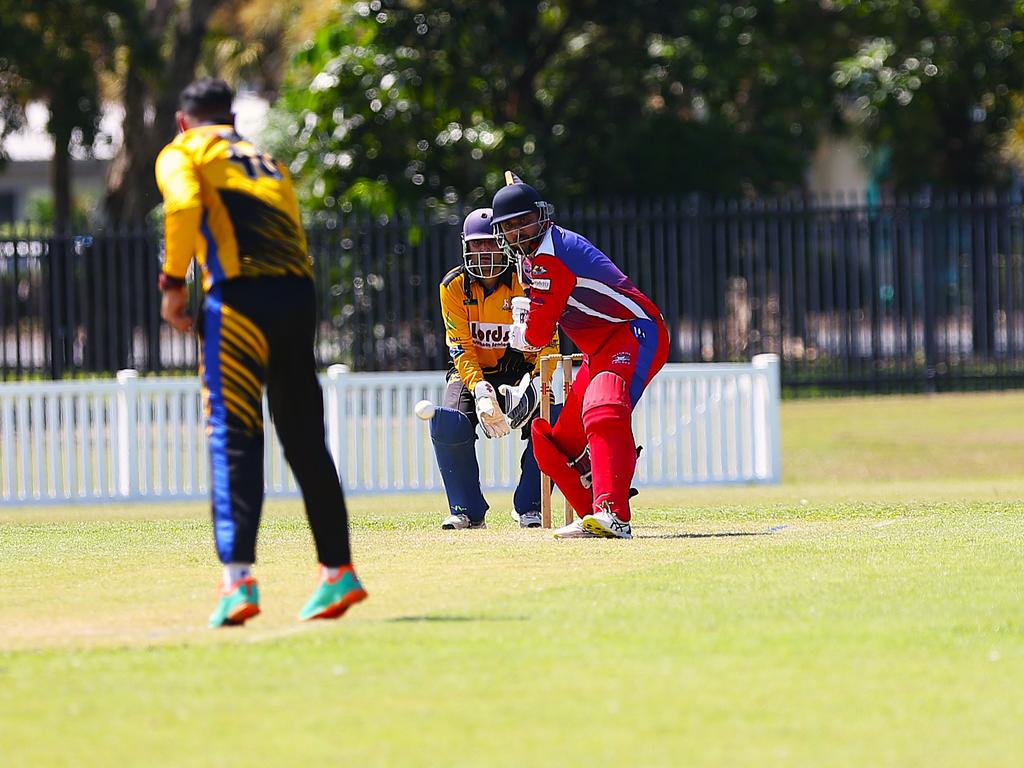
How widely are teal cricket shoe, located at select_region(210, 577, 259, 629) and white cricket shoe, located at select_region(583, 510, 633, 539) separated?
2.87 m

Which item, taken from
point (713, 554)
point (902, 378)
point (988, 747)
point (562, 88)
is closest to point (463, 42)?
point (562, 88)

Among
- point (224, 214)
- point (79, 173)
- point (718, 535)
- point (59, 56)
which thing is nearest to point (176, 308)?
point (224, 214)

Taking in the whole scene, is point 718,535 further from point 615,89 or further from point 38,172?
point 38,172

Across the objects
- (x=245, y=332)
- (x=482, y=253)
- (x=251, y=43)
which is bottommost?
(x=245, y=332)

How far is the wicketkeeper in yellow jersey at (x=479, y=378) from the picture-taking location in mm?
10312

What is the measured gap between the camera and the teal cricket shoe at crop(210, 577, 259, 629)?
6578mm

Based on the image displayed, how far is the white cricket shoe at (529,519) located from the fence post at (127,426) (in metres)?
5.73

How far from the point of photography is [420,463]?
16.1 m

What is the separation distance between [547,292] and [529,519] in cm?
187

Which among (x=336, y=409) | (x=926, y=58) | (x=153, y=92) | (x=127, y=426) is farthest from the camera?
(x=153, y=92)

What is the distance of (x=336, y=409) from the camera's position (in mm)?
15742

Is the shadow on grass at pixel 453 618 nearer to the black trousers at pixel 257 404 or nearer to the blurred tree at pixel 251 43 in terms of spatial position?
the black trousers at pixel 257 404

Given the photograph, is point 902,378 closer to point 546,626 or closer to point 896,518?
point 896,518

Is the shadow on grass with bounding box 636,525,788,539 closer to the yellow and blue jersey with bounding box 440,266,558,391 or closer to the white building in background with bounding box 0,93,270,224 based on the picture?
the yellow and blue jersey with bounding box 440,266,558,391
